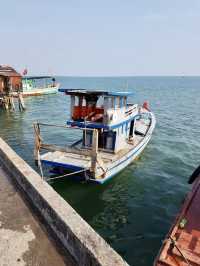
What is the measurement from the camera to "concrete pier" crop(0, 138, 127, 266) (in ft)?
12.6

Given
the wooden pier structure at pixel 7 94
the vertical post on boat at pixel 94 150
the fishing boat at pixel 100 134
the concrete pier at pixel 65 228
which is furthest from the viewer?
the wooden pier structure at pixel 7 94

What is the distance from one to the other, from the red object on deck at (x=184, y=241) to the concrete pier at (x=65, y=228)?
7.78 feet

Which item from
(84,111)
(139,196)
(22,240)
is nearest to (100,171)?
(139,196)

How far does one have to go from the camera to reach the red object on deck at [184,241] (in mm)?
5461

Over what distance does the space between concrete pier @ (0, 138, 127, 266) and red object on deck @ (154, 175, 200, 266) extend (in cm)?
237

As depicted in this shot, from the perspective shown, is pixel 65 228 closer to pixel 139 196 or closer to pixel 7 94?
pixel 139 196

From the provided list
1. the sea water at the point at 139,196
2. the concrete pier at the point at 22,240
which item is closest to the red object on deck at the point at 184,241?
the sea water at the point at 139,196

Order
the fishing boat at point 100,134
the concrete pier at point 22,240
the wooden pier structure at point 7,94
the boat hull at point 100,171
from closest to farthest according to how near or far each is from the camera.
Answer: the concrete pier at point 22,240 < the boat hull at point 100,171 < the fishing boat at point 100,134 < the wooden pier structure at point 7,94

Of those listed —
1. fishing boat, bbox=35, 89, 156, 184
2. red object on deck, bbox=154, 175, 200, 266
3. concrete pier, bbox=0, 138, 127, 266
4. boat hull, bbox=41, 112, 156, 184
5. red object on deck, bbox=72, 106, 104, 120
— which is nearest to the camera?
concrete pier, bbox=0, 138, 127, 266

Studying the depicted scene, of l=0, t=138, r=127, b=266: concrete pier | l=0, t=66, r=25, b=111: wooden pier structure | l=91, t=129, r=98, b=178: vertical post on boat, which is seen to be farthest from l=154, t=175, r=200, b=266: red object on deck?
→ l=0, t=66, r=25, b=111: wooden pier structure

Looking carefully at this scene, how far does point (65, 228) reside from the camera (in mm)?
4484

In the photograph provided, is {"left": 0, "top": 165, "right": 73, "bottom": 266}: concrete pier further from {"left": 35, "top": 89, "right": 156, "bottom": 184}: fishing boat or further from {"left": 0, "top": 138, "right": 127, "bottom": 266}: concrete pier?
{"left": 35, "top": 89, "right": 156, "bottom": 184}: fishing boat

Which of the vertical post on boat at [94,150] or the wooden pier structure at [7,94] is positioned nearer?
the vertical post on boat at [94,150]

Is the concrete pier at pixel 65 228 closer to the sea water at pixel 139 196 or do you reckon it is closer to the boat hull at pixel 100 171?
the sea water at pixel 139 196
